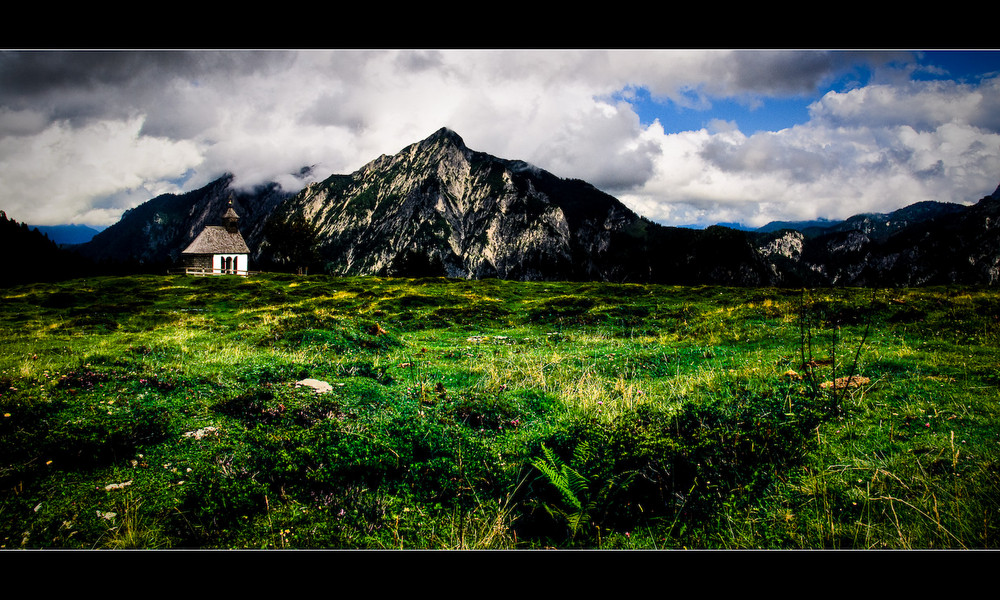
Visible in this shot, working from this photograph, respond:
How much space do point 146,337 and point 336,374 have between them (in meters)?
9.45

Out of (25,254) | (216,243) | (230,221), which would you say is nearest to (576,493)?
(25,254)

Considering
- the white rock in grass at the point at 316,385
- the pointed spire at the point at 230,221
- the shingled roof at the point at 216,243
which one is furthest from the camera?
the pointed spire at the point at 230,221

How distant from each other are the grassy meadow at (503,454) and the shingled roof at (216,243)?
259ft

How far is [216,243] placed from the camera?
7488 centimetres

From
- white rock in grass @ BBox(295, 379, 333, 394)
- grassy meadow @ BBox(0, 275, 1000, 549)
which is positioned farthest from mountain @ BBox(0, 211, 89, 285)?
white rock in grass @ BBox(295, 379, 333, 394)

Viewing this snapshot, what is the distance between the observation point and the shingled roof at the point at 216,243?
73.9m

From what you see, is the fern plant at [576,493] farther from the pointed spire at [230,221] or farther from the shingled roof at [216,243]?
the pointed spire at [230,221]

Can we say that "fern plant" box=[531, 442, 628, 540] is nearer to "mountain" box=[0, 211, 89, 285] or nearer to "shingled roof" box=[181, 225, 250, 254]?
"mountain" box=[0, 211, 89, 285]

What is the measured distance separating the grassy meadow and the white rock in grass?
0.64 ft

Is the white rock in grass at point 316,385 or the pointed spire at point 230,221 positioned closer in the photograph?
the white rock in grass at point 316,385

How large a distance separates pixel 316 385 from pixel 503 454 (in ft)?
14.7

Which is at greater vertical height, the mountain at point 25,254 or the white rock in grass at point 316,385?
the mountain at point 25,254

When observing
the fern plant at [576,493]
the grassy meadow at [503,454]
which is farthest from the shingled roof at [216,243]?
the fern plant at [576,493]
